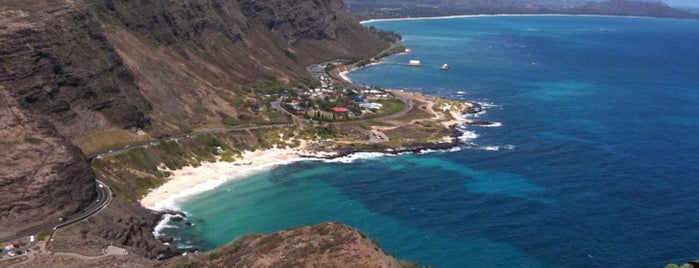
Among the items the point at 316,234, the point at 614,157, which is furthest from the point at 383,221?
the point at 614,157

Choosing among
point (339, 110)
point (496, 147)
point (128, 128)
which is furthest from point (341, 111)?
point (128, 128)

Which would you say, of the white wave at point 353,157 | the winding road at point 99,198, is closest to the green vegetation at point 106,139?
the winding road at point 99,198

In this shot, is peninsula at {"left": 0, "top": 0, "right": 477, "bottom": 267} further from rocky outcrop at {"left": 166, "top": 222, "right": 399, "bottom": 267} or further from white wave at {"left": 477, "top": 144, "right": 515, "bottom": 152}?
white wave at {"left": 477, "top": 144, "right": 515, "bottom": 152}

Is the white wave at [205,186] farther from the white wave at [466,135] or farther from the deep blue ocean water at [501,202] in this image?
the white wave at [466,135]

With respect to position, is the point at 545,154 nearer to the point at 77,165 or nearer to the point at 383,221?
the point at 383,221

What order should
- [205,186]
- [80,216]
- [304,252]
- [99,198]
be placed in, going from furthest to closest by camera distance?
[205,186] < [99,198] < [80,216] < [304,252]

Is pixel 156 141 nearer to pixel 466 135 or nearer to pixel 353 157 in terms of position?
→ pixel 353 157
